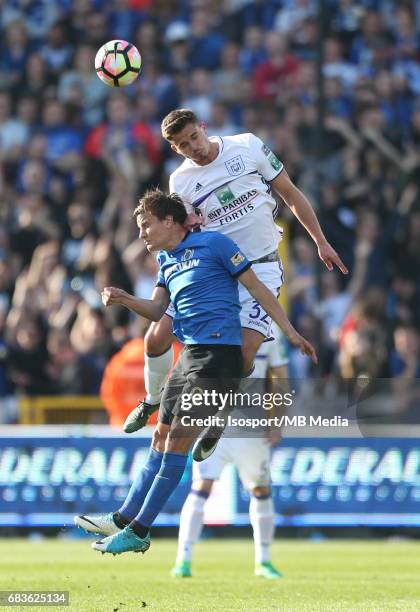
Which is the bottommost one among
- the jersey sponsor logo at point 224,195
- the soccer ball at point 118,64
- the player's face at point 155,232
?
the player's face at point 155,232

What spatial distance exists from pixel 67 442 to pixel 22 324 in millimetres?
2024

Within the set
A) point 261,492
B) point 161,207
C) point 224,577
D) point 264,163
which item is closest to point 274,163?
point 264,163

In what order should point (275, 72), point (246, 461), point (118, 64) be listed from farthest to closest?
point (275, 72)
point (246, 461)
point (118, 64)

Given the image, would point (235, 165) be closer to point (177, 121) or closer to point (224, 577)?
point (177, 121)

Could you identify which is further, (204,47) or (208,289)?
(204,47)

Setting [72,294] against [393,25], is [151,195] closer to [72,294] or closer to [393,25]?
[72,294]

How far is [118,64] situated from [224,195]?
1.24m

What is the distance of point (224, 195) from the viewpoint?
10.4m

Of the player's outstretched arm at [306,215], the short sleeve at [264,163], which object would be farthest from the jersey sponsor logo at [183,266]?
the short sleeve at [264,163]

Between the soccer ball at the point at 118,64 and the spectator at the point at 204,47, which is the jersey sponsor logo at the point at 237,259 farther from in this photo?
the spectator at the point at 204,47

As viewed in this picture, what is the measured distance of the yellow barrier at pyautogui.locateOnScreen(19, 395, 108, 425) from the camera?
56.8ft

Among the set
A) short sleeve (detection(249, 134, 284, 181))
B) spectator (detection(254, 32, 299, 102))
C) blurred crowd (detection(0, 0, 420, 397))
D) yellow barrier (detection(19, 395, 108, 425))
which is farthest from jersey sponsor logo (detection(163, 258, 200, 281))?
spectator (detection(254, 32, 299, 102))

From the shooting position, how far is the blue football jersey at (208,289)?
966 centimetres

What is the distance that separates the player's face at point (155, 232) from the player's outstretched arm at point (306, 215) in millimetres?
1065
